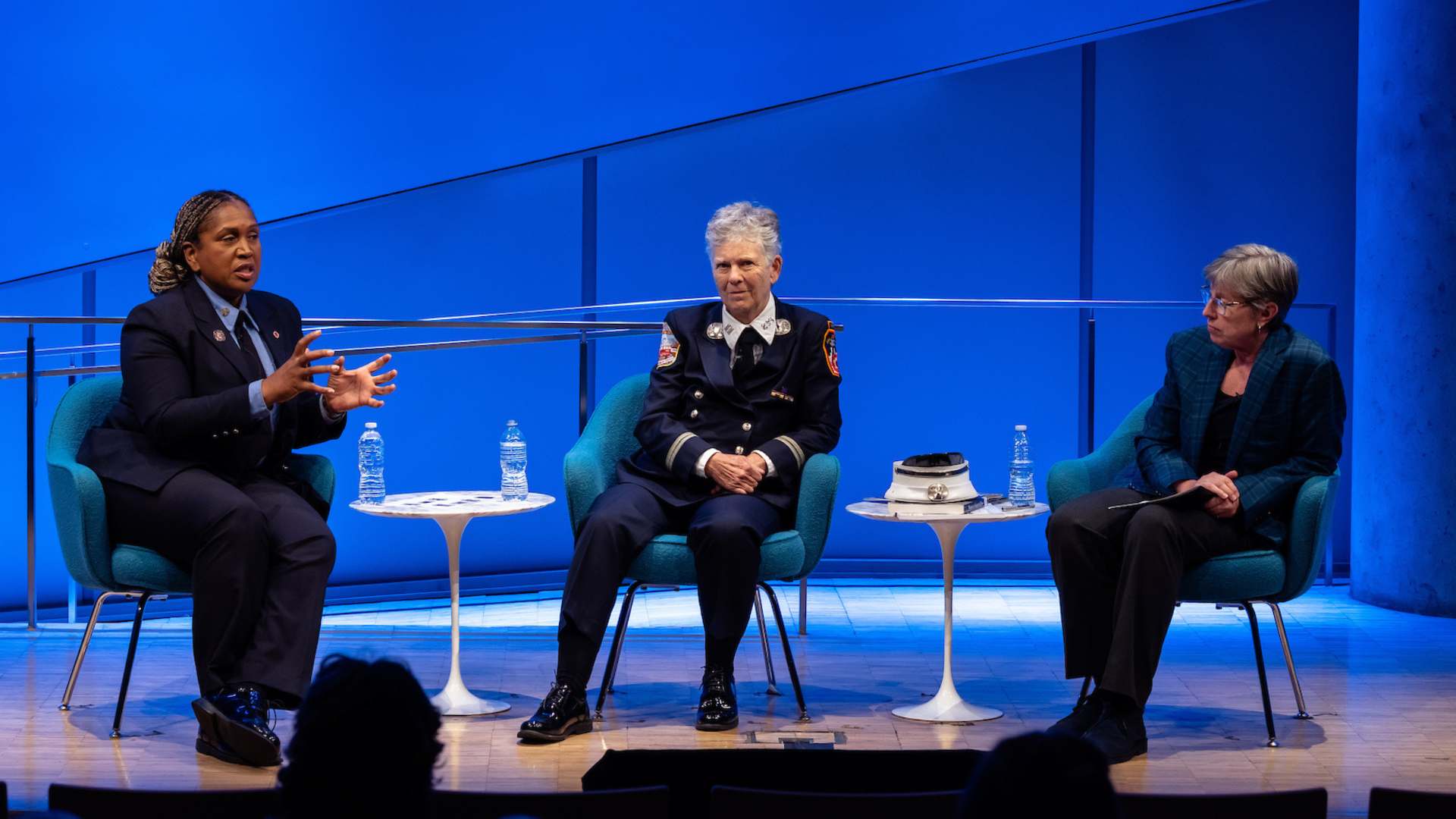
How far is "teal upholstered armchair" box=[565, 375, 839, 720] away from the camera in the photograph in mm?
3498

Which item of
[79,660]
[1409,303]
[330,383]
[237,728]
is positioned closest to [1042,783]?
[237,728]

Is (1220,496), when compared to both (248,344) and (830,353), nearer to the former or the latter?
(830,353)

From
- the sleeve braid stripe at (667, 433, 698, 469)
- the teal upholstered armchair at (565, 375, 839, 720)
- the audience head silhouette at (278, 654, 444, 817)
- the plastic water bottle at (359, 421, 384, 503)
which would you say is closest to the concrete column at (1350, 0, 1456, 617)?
the teal upholstered armchair at (565, 375, 839, 720)

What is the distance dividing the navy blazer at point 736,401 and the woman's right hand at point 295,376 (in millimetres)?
827

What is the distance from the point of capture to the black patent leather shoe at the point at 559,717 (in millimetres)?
3311

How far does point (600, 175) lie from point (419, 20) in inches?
59.6

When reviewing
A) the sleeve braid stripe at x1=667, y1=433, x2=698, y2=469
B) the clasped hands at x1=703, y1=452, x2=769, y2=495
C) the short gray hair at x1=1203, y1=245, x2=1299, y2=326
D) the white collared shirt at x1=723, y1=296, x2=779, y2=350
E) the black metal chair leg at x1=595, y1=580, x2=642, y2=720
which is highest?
the short gray hair at x1=1203, y1=245, x2=1299, y2=326

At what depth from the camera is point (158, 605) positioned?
5742mm

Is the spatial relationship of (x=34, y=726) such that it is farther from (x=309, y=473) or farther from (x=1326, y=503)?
(x=1326, y=503)

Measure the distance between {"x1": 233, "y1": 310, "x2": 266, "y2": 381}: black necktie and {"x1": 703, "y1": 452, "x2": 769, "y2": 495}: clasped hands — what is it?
1.05 metres

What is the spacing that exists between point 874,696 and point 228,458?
164 centimetres

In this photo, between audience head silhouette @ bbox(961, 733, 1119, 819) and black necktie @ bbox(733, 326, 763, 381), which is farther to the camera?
black necktie @ bbox(733, 326, 763, 381)

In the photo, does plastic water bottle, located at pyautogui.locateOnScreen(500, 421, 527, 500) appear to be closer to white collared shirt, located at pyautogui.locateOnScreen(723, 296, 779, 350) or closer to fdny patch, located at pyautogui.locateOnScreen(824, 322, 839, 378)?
white collared shirt, located at pyautogui.locateOnScreen(723, 296, 779, 350)

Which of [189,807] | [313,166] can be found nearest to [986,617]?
[313,166]
